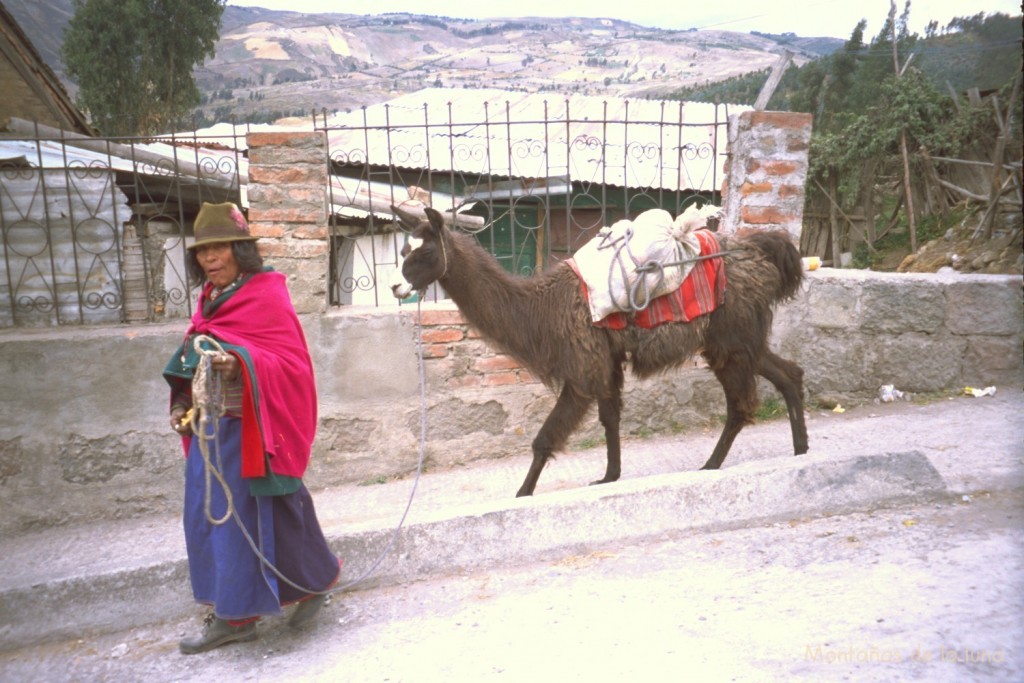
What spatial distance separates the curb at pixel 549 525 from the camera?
361 centimetres

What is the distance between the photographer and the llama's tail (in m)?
4.63

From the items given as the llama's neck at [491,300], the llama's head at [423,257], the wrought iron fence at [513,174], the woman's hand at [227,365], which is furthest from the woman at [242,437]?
the wrought iron fence at [513,174]

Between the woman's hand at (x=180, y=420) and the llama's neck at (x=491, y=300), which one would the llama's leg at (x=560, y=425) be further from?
the woman's hand at (x=180, y=420)

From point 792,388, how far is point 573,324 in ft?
4.99

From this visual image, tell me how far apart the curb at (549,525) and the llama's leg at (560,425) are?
44cm

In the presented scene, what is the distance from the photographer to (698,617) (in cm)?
307

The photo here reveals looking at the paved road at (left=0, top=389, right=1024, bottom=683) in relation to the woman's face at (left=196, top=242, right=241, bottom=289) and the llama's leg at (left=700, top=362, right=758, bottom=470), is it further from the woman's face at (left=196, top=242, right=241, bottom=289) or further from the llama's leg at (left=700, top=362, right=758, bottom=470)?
the woman's face at (left=196, top=242, right=241, bottom=289)

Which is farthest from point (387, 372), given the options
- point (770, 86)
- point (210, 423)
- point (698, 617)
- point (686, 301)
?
point (770, 86)

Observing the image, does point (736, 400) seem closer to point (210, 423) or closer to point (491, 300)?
point (491, 300)

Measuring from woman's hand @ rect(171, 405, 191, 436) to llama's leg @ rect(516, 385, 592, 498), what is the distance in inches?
73.6

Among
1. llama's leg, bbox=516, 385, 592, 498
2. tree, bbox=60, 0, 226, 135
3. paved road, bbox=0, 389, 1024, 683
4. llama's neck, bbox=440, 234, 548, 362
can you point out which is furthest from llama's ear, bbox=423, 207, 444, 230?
tree, bbox=60, 0, 226, 135

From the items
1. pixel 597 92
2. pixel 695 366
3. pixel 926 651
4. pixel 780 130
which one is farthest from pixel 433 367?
pixel 597 92

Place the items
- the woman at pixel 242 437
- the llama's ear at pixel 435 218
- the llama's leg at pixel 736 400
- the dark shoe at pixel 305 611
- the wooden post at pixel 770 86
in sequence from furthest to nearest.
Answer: the wooden post at pixel 770 86, the llama's leg at pixel 736 400, the llama's ear at pixel 435 218, the dark shoe at pixel 305 611, the woman at pixel 242 437

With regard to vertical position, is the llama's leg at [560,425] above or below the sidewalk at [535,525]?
above
